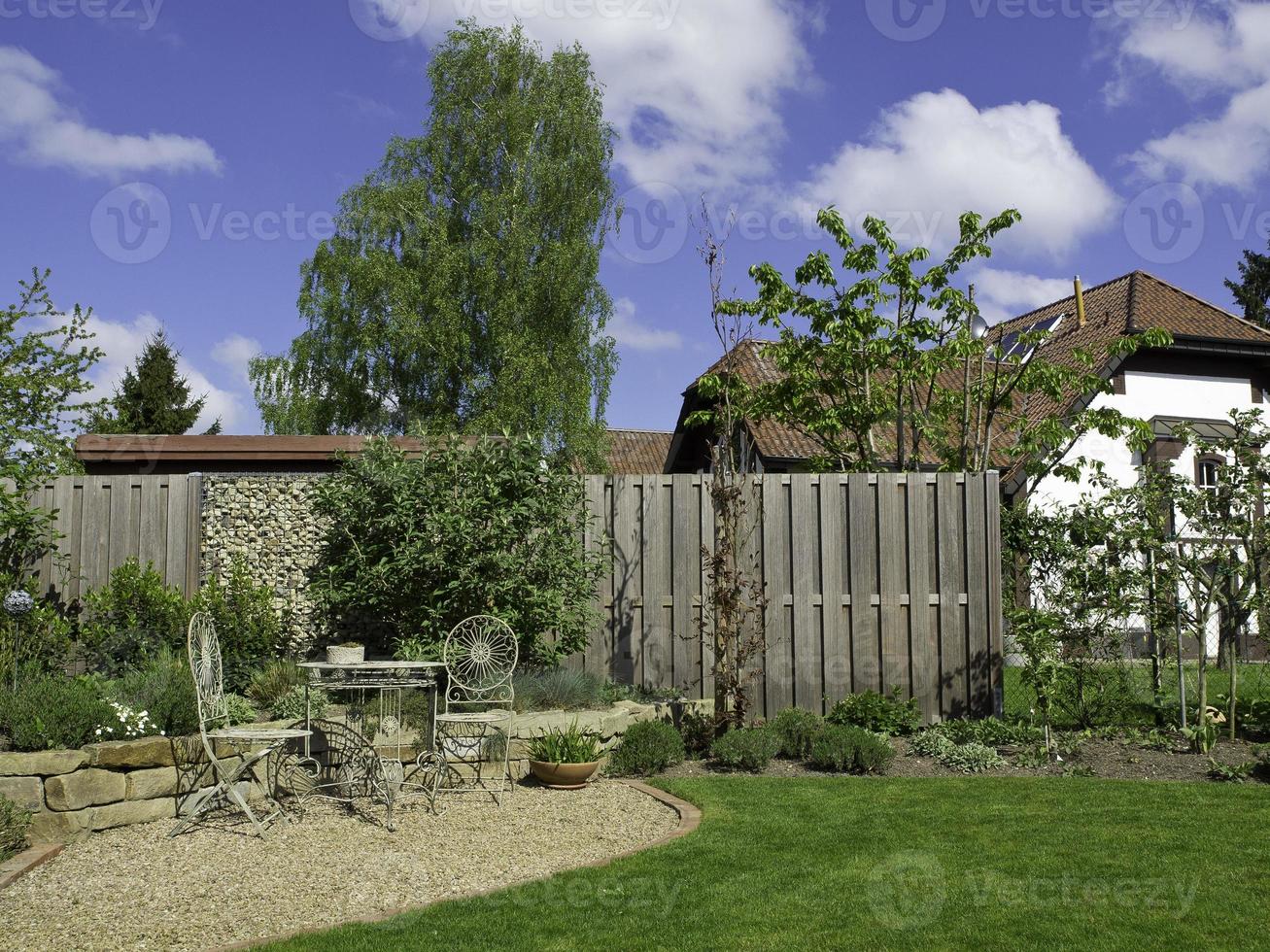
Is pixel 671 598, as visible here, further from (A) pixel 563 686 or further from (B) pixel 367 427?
(B) pixel 367 427

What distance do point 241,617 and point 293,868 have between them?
3703 mm

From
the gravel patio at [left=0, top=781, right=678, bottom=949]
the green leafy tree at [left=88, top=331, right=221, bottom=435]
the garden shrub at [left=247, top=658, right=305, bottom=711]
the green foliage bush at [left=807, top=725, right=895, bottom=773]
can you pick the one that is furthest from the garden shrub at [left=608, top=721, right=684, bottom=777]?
the green leafy tree at [left=88, top=331, right=221, bottom=435]

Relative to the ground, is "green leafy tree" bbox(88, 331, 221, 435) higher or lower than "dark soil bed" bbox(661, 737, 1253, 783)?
higher

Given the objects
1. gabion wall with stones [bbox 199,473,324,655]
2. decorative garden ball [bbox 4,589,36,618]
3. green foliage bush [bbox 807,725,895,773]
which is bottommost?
green foliage bush [bbox 807,725,895,773]

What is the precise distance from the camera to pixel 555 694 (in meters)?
7.41

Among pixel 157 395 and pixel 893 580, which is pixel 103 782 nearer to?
pixel 893 580

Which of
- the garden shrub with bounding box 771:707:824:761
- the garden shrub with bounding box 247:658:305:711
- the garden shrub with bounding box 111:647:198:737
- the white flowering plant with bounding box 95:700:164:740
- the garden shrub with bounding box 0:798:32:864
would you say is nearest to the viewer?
the garden shrub with bounding box 0:798:32:864

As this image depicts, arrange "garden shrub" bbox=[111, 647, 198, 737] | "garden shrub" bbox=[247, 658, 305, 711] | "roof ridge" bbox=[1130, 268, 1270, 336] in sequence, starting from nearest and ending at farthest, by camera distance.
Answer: "garden shrub" bbox=[111, 647, 198, 737] < "garden shrub" bbox=[247, 658, 305, 711] < "roof ridge" bbox=[1130, 268, 1270, 336]

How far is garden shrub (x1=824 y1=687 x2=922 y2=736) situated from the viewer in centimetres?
789

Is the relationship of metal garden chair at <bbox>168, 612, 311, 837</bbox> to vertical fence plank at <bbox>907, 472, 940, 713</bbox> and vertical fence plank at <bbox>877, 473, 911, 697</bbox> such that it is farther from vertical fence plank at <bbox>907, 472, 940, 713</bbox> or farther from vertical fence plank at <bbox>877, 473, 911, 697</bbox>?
vertical fence plank at <bbox>907, 472, 940, 713</bbox>

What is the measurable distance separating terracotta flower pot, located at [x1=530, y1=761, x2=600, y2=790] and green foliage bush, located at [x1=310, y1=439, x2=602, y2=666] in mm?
1269

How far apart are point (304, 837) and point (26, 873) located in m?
1.27

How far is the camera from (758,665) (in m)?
8.34

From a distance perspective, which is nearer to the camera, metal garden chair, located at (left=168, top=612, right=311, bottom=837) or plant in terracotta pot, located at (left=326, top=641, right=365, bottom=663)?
metal garden chair, located at (left=168, top=612, right=311, bottom=837)
